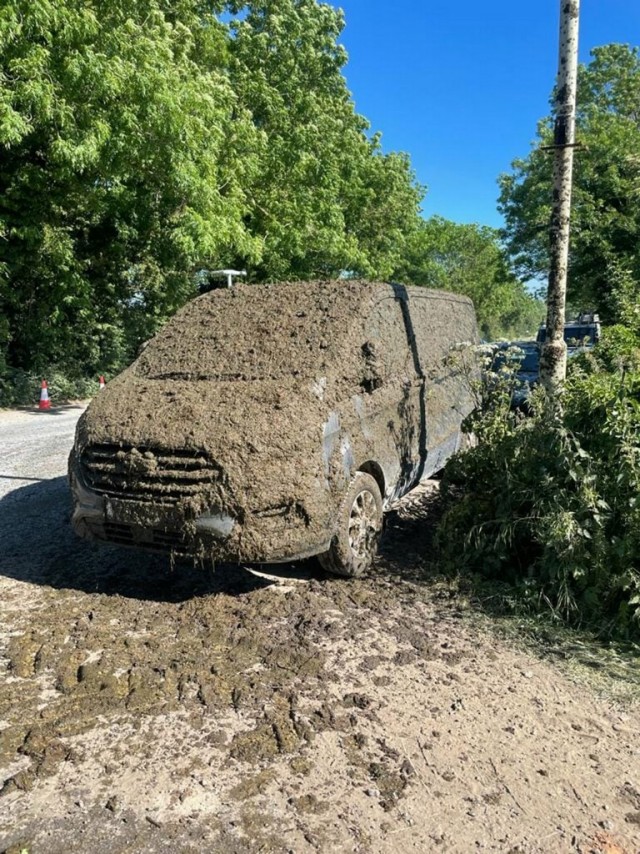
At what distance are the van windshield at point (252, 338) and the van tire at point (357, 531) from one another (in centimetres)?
89

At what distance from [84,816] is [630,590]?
3.10m

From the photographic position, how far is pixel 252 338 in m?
4.99

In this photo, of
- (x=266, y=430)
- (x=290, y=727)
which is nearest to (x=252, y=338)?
(x=266, y=430)

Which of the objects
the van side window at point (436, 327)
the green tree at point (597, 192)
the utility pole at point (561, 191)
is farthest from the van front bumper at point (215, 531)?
the green tree at point (597, 192)

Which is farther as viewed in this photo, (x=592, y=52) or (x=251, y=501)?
(x=592, y=52)

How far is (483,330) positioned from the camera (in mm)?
78062

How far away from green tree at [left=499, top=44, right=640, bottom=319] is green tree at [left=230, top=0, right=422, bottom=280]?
21.9 ft

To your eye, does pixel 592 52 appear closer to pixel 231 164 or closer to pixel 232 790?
pixel 231 164

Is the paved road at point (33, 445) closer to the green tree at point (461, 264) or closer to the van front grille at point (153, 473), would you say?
the van front grille at point (153, 473)

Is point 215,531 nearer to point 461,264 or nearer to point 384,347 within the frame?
point 384,347

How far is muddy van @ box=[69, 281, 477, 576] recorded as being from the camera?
3.79m

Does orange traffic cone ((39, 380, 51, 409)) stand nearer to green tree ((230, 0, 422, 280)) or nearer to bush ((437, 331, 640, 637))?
green tree ((230, 0, 422, 280))

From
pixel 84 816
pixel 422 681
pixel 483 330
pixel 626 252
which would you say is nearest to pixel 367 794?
pixel 422 681

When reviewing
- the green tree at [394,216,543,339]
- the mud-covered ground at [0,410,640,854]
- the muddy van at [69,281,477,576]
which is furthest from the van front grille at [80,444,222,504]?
the green tree at [394,216,543,339]
